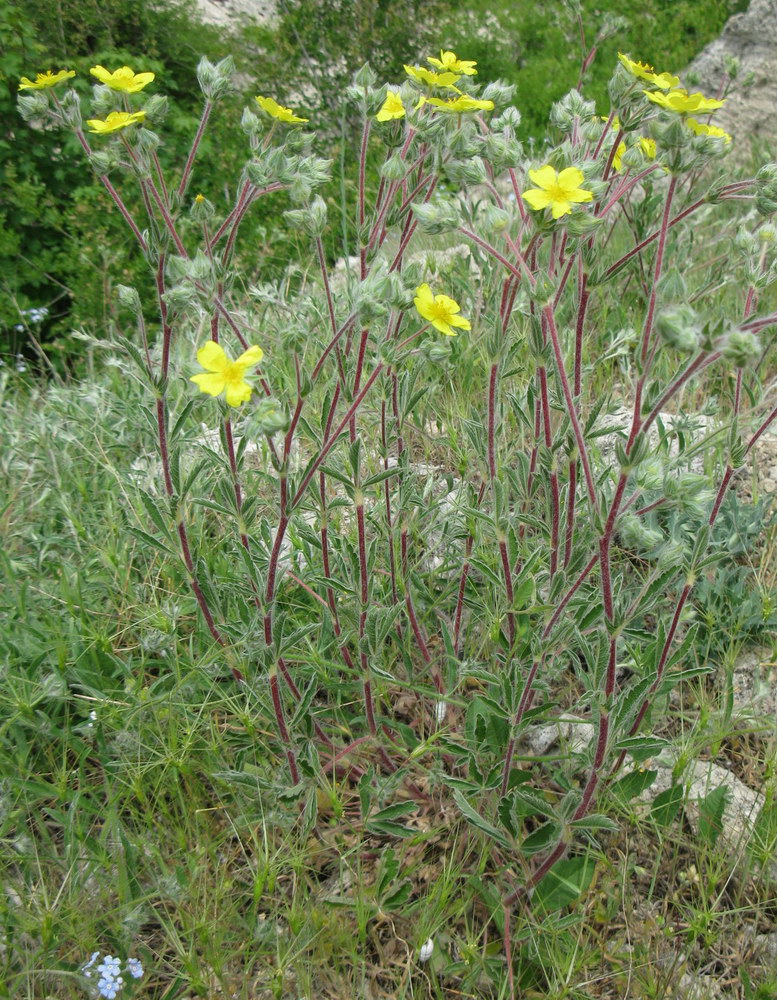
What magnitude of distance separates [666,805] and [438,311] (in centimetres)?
111

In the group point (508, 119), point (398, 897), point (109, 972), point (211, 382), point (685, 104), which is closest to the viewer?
point (685, 104)

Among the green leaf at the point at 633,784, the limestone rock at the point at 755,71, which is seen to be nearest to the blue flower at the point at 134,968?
the green leaf at the point at 633,784

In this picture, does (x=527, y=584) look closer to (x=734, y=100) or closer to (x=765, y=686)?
(x=765, y=686)

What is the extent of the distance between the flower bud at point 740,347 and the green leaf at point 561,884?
974mm

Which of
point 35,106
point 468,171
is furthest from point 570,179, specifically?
point 35,106

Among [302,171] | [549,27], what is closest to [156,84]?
[549,27]

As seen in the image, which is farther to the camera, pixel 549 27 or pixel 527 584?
pixel 549 27

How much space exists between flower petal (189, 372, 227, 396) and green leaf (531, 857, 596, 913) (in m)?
1.10

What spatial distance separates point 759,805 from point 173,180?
15.4 feet

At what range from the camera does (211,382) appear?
1.37 metres

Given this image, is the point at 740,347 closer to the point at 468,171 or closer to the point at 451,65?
the point at 468,171

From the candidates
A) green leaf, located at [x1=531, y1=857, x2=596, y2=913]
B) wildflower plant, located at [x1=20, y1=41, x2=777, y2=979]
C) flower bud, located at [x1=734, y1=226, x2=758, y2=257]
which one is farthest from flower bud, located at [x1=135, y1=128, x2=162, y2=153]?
green leaf, located at [x1=531, y1=857, x2=596, y2=913]

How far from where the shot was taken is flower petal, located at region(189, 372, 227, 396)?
4.43ft

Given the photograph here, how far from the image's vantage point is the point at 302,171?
65.2 inches
